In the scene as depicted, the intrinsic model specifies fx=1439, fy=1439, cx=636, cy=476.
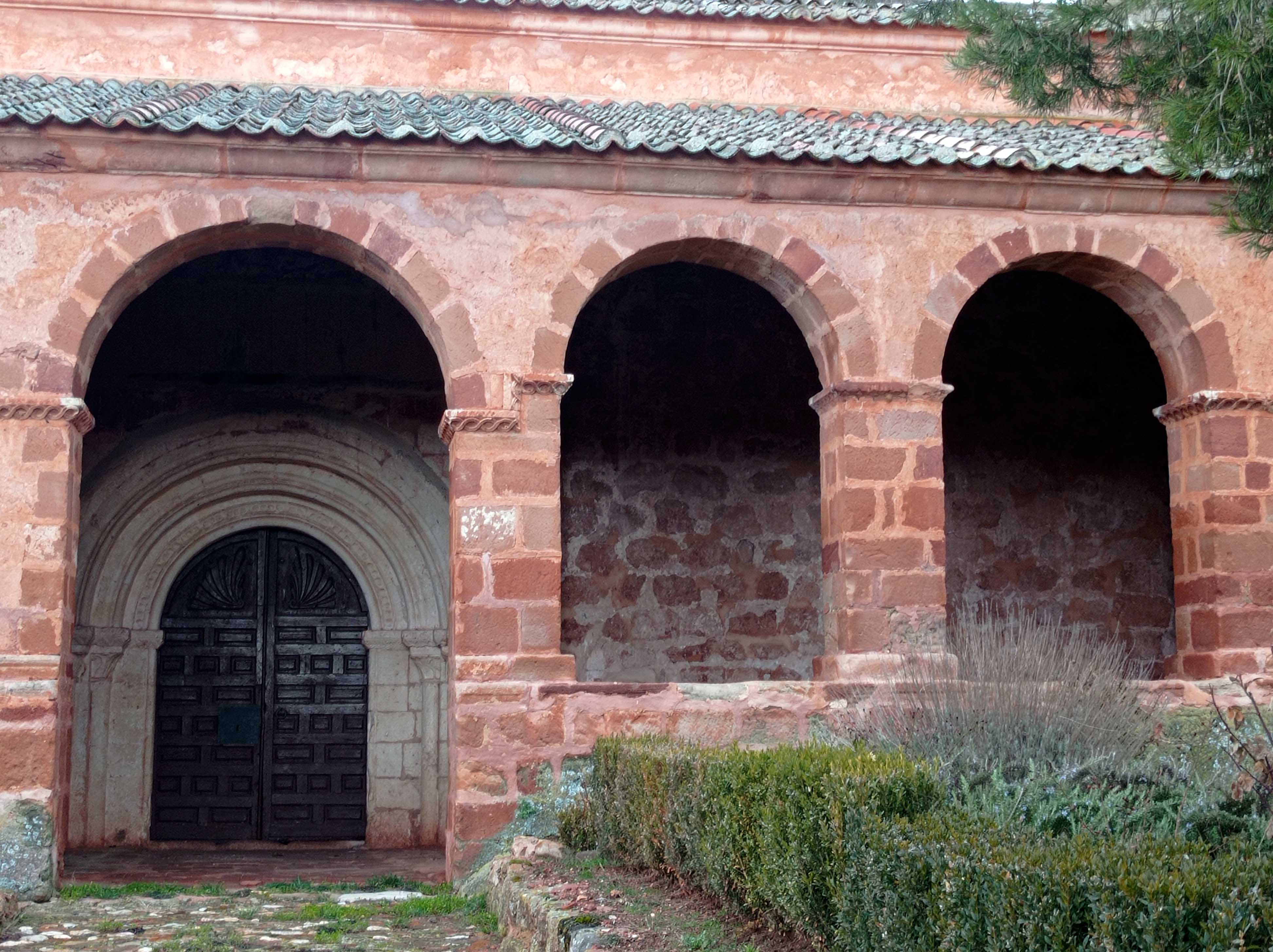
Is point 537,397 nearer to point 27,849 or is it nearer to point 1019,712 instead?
point 1019,712

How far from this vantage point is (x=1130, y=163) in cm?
746

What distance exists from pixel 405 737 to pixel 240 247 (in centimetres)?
348

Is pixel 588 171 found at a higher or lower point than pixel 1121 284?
higher

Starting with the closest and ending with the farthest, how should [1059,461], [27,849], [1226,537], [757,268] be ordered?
[27,849] → [1226,537] → [757,268] → [1059,461]

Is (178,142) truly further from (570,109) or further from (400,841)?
(400,841)

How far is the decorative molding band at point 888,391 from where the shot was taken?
23.8ft

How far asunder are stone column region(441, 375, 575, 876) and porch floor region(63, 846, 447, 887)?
2.47 ft

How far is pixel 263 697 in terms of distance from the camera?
924 cm

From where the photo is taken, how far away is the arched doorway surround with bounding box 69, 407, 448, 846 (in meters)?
8.84

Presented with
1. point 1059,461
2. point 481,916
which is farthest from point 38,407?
point 1059,461

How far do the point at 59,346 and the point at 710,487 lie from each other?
14.8 ft

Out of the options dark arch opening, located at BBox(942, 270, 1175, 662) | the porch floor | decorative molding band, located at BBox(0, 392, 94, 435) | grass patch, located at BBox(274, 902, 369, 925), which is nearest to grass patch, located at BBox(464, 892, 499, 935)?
grass patch, located at BBox(274, 902, 369, 925)

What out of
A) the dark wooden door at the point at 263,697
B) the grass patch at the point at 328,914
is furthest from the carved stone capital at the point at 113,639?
the grass patch at the point at 328,914

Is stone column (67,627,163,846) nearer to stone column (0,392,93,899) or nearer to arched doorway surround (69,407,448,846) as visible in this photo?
arched doorway surround (69,407,448,846)
